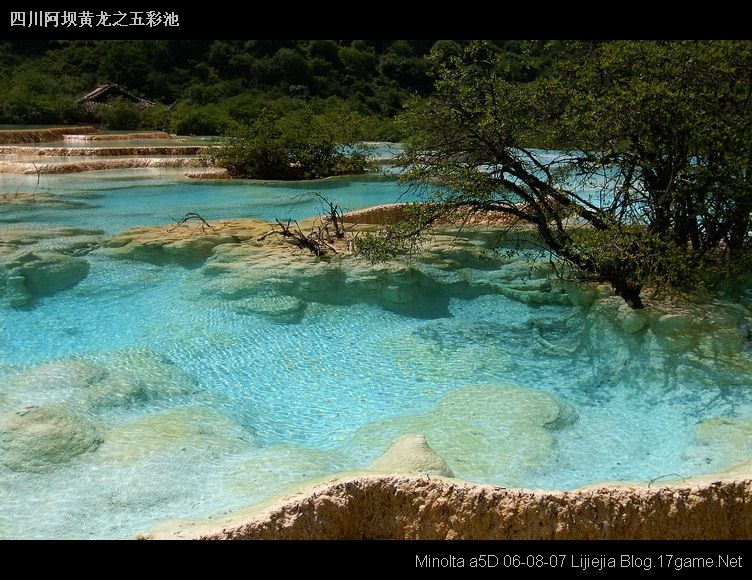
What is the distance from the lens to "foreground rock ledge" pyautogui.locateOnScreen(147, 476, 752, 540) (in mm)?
2758

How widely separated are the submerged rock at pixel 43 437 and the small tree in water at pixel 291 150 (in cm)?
1198

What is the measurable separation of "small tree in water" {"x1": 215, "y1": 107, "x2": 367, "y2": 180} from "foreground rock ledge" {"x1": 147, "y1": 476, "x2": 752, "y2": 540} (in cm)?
1332

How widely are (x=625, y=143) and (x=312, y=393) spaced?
10.9 ft

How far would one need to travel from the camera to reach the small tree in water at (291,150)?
50.8 ft

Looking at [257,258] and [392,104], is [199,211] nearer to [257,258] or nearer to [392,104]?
[257,258]

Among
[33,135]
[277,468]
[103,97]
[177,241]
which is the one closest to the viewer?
[277,468]

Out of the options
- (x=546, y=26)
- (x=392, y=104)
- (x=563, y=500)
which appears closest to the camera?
(x=563, y=500)

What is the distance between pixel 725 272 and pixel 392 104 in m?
37.6

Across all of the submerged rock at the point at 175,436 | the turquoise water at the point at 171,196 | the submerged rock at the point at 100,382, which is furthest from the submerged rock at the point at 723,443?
the turquoise water at the point at 171,196

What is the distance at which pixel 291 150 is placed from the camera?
51.8 ft

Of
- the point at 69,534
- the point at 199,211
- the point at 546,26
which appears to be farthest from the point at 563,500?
the point at 199,211

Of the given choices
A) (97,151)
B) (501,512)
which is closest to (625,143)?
(501,512)

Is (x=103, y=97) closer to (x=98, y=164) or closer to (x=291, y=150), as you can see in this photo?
(x=98, y=164)

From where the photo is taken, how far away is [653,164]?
5.51m
